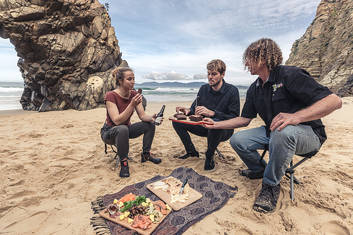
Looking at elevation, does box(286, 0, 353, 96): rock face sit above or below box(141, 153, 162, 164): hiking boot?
above

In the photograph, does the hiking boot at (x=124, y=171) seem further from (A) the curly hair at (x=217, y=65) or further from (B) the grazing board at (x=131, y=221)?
(A) the curly hair at (x=217, y=65)

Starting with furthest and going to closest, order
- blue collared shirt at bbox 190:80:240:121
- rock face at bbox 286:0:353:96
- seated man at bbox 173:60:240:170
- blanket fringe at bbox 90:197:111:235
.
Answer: rock face at bbox 286:0:353:96 < blue collared shirt at bbox 190:80:240:121 < seated man at bbox 173:60:240:170 < blanket fringe at bbox 90:197:111:235

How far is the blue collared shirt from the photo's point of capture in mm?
3309

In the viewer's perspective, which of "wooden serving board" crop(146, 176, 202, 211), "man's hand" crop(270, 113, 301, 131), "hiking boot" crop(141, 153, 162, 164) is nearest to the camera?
"man's hand" crop(270, 113, 301, 131)

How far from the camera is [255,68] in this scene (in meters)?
2.34

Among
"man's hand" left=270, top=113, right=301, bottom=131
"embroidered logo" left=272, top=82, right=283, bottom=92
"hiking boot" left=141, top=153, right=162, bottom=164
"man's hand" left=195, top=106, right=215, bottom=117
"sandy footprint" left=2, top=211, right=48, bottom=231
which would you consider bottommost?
"sandy footprint" left=2, top=211, right=48, bottom=231

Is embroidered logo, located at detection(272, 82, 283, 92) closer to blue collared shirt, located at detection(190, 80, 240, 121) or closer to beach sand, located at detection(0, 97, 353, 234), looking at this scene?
blue collared shirt, located at detection(190, 80, 240, 121)

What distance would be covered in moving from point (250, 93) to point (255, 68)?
0.51m

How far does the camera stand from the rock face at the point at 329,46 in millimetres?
13439

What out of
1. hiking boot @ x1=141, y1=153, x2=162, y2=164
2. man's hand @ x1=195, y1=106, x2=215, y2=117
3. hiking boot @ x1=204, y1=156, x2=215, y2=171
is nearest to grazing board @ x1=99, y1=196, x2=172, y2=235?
hiking boot @ x1=204, y1=156, x2=215, y2=171

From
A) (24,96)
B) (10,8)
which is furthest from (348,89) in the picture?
(24,96)

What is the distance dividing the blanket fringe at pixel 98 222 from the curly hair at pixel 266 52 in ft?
8.38

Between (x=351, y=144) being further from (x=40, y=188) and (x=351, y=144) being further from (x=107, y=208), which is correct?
(x=40, y=188)

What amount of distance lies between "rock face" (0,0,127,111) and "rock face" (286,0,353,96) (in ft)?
50.4
